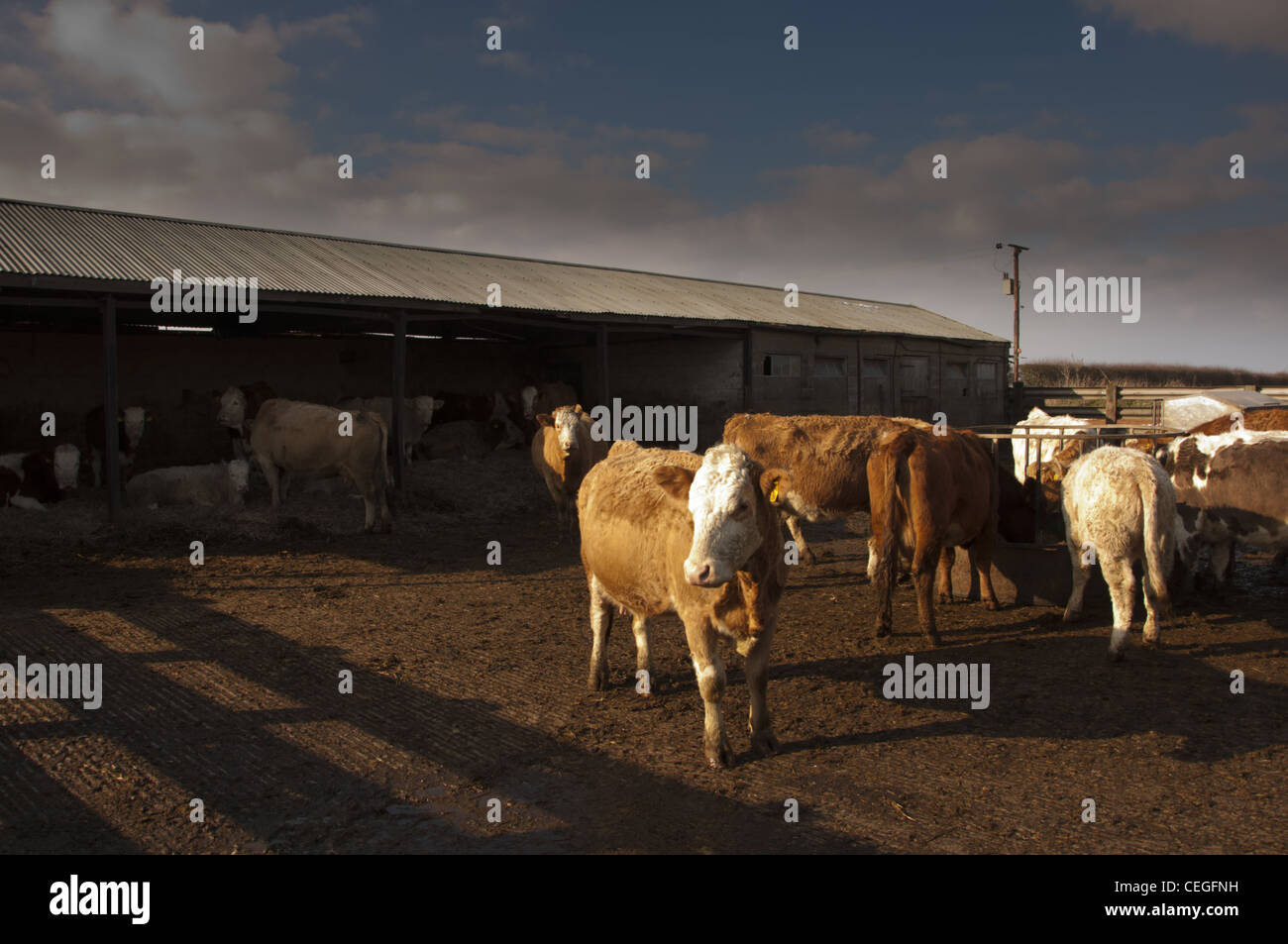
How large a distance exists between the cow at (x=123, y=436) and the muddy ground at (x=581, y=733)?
653 centimetres

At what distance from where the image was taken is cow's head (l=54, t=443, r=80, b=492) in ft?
46.4

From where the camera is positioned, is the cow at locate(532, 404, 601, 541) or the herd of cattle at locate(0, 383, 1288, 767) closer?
the herd of cattle at locate(0, 383, 1288, 767)

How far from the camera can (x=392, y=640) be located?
7816 millimetres

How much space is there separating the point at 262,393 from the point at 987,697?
49.5ft

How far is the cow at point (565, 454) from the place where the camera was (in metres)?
13.1

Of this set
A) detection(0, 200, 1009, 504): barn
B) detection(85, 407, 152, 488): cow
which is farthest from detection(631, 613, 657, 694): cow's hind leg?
detection(85, 407, 152, 488): cow

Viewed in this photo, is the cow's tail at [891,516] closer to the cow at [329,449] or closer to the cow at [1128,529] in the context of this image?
the cow at [1128,529]

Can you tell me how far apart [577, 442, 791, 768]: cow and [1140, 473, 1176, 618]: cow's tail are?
12.0 feet

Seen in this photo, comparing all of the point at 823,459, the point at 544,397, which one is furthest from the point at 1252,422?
the point at 544,397

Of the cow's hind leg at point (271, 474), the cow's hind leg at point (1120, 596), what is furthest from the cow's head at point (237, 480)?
the cow's hind leg at point (1120, 596)

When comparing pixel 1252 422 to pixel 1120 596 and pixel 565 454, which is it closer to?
pixel 1120 596

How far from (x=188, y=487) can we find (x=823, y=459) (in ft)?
35.2

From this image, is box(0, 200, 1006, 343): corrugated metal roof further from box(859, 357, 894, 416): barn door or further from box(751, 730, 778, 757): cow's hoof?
box(751, 730, 778, 757): cow's hoof

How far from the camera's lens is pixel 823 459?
9641 millimetres
